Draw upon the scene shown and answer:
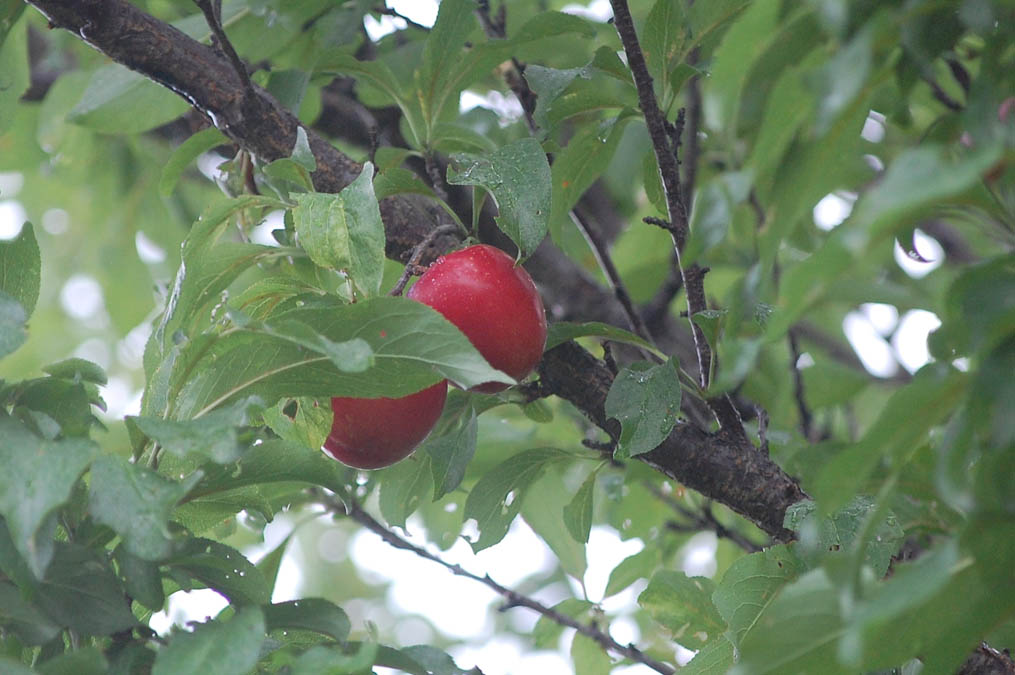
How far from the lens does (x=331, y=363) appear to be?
2.27 feet

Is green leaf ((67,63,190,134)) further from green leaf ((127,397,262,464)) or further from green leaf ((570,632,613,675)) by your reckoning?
green leaf ((570,632,613,675))

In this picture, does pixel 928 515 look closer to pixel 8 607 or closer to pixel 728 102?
pixel 728 102

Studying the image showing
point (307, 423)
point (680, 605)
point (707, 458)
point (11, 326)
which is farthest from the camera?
point (680, 605)

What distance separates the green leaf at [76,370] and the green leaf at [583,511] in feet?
1.61

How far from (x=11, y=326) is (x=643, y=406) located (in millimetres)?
468

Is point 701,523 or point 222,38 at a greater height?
point 222,38

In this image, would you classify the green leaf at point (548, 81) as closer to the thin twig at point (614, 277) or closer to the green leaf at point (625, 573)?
the thin twig at point (614, 277)

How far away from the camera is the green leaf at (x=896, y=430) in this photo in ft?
1.57

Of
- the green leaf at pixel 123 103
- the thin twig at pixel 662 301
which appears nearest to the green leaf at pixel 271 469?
the green leaf at pixel 123 103

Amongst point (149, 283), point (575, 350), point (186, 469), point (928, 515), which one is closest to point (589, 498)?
point (575, 350)

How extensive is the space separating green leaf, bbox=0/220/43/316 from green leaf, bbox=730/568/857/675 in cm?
56

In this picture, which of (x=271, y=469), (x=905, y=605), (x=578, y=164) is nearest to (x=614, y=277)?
(x=578, y=164)

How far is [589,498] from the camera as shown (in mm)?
1033

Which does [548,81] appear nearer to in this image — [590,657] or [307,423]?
[307,423]
